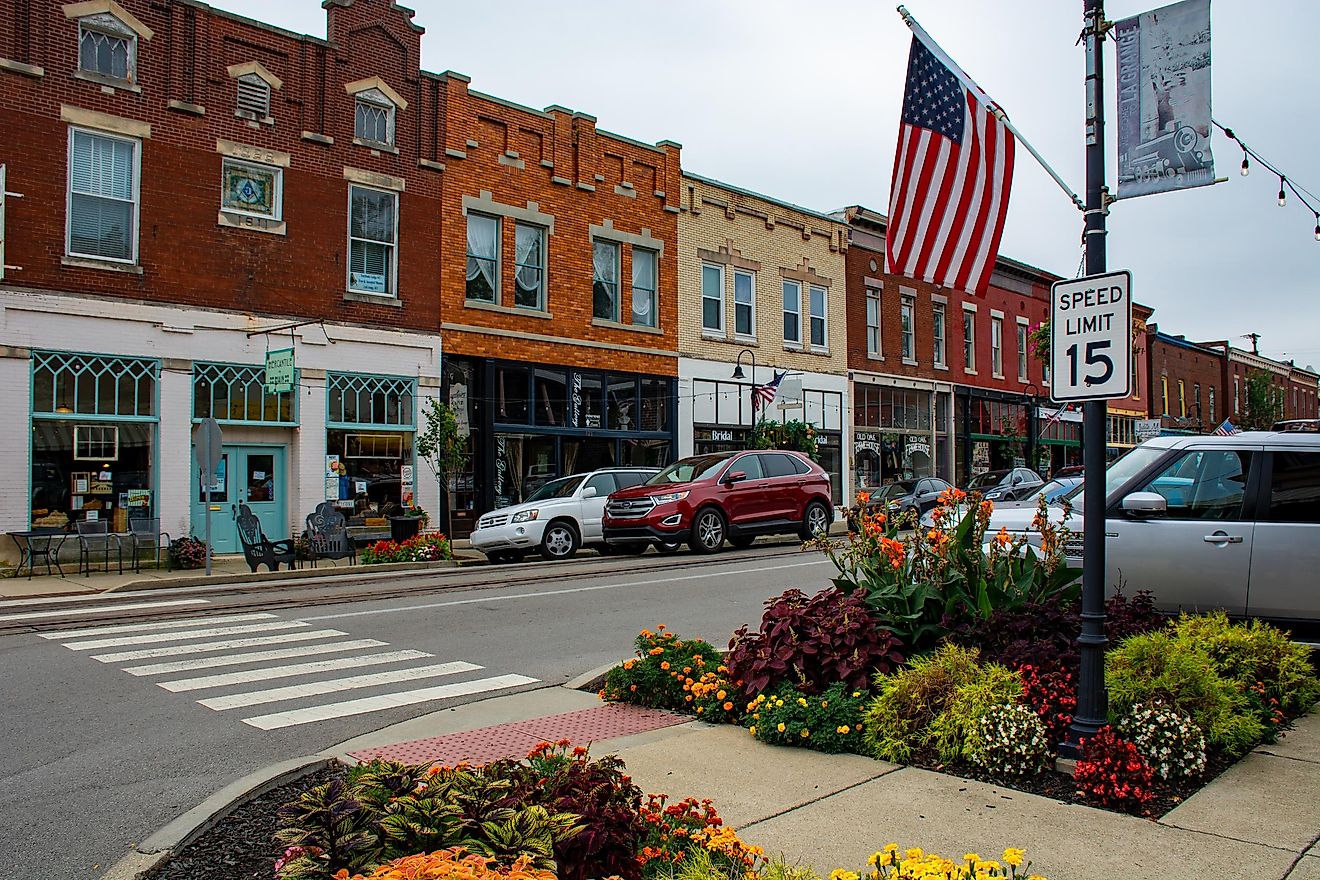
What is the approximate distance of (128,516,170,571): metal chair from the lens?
17.7m

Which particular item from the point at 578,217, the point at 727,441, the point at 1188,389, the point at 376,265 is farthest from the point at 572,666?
the point at 1188,389

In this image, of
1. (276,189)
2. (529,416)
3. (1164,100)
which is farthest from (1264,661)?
(529,416)

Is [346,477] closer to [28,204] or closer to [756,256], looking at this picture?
[28,204]

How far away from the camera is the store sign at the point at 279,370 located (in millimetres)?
18208

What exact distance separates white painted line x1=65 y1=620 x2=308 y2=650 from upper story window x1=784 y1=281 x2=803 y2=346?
70.9 feet

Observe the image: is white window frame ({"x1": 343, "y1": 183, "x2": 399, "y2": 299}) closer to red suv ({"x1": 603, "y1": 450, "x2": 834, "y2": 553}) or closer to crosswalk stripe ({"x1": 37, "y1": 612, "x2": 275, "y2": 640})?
red suv ({"x1": 603, "y1": 450, "x2": 834, "y2": 553})

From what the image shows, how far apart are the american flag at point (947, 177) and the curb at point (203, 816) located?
5829 mm

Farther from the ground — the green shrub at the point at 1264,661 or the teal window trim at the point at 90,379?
the teal window trim at the point at 90,379

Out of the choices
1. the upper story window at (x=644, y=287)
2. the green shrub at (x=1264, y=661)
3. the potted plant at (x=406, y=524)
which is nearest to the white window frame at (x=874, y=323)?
the upper story window at (x=644, y=287)

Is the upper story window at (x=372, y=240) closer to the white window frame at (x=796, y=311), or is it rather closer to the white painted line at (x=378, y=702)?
the white window frame at (x=796, y=311)

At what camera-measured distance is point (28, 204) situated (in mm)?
17172

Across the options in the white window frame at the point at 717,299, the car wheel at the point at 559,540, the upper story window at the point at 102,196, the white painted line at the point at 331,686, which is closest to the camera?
the white painted line at the point at 331,686

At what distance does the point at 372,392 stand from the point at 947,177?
51.3 ft

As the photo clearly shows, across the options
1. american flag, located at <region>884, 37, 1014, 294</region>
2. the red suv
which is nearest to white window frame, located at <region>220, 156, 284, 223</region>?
the red suv
